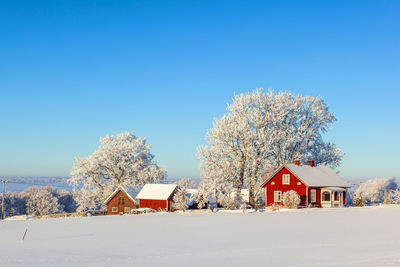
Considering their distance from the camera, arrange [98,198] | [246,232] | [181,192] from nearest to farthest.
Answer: [246,232] < [181,192] < [98,198]

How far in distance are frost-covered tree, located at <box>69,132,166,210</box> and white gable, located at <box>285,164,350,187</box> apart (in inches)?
922

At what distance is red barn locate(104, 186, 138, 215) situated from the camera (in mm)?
55172

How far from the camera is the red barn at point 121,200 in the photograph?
55.2 metres

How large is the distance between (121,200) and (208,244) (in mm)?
38678

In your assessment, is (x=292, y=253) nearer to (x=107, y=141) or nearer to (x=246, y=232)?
(x=246, y=232)

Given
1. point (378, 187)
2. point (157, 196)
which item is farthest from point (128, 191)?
point (378, 187)

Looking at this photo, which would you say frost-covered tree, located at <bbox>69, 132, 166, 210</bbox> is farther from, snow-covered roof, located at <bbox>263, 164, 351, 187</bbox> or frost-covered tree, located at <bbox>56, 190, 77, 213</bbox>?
frost-covered tree, located at <bbox>56, 190, 77, 213</bbox>

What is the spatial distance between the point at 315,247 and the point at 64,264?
9.79 metres

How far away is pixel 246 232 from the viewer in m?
23.3

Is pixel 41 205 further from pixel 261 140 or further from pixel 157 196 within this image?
pixel 261 140

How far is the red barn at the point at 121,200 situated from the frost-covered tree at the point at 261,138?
1175 centimetres

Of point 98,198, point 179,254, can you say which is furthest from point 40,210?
point 179,254

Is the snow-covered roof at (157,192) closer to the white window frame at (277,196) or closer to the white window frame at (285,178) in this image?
the white window frame at (277,196)

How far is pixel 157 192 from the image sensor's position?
5334 centimetres
